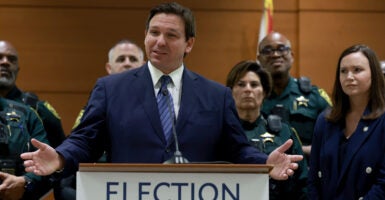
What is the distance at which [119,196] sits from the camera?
199 centimetres

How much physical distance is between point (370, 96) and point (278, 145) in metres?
0.69

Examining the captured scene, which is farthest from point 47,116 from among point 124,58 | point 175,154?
point 175,154

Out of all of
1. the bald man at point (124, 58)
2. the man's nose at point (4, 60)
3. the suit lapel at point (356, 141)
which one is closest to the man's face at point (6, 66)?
the man's nose at point (4, 60)

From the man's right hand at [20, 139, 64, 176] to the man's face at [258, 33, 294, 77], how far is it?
2444mm

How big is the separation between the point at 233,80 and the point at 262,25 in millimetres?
1705

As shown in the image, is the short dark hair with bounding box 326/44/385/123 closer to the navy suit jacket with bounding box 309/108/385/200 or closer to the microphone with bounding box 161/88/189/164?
the navy suit jacket with bounding box 309/108/385/200

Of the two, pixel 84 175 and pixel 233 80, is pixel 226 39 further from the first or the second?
pixel 84 175

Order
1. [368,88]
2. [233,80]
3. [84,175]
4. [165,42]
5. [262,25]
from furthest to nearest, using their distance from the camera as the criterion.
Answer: [262,25] → [233,80] → [368,88] → [165,42] → [84,175]

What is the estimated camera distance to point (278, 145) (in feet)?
12.2

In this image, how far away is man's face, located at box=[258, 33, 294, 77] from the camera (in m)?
4.38

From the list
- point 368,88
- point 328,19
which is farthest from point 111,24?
point 368,88

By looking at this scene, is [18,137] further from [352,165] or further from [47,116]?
[352,165]

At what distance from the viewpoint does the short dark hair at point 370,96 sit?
3.14 m

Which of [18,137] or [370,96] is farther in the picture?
[18,137]
